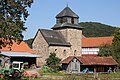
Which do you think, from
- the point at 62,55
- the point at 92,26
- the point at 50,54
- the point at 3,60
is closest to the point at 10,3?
the point at 3,60

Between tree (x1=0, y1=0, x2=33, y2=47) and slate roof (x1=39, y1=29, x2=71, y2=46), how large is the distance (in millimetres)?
35038

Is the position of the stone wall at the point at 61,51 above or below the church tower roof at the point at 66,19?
below

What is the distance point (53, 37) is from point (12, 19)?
38.1 metres

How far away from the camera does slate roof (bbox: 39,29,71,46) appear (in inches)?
2426

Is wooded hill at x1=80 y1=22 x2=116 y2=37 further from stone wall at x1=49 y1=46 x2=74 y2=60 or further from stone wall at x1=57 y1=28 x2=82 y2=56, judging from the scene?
stone wall at x1=49 y1=46 x2=74 y2=60

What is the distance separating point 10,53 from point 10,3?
31.0 metres

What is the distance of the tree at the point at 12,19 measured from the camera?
24.4m

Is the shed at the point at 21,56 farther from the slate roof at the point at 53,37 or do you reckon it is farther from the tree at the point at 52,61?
the slate roof at the point at 53,37

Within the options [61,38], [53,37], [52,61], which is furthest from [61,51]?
[52,61]

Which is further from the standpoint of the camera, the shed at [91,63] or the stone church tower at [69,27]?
the stone church tower at [69,27]

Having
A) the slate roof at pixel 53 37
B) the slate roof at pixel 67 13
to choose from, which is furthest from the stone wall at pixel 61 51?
the slate roof at pixel 67 13

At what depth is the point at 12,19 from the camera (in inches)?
Answer: 992

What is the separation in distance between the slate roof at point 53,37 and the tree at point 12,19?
3504cm

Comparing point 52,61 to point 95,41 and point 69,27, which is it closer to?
point 69,27
